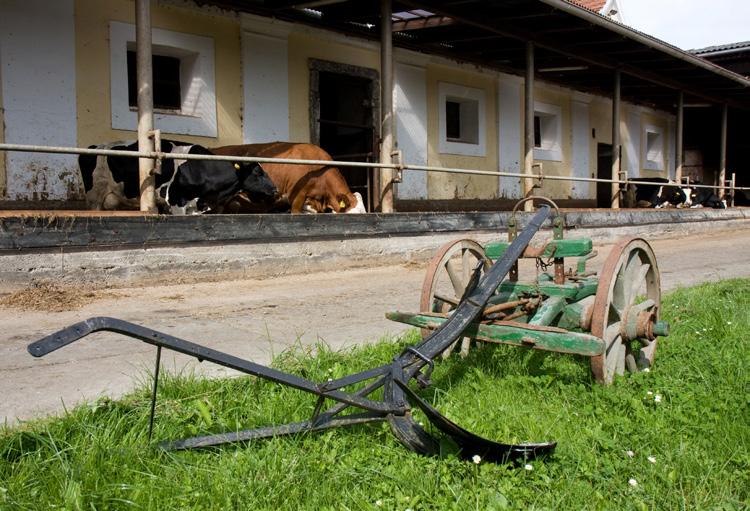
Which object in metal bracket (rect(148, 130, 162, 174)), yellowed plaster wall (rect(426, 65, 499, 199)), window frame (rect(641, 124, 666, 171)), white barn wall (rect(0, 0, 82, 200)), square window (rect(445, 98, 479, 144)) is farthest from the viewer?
window frame (rect(641, 124, 666, 171))

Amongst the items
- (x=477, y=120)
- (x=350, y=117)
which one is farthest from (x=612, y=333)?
(x=477, y=120)

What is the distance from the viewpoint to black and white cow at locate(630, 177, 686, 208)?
1670 centimetres

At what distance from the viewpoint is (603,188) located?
19500mm

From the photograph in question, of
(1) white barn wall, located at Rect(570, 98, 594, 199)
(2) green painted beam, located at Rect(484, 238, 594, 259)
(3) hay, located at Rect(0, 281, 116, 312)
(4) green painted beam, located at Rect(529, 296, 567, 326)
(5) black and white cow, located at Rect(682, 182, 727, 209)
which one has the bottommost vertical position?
(3) hay, located at Rect(0, 281, 116, 312)

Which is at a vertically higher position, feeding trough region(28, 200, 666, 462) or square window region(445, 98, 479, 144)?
square window region(445, 98, 479, 144)

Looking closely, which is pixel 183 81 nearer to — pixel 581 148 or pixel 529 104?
pixel 529 104

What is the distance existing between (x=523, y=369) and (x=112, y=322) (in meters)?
2.44

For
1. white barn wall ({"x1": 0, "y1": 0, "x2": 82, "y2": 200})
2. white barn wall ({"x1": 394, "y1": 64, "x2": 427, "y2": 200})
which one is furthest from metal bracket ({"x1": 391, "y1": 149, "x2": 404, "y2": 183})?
white barn wall ({"x1": 0, "y1": 0, "x2": 82, "y2": 200})

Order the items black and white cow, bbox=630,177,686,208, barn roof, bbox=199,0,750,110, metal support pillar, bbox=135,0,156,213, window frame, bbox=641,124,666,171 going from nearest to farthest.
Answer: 1. metal support pillar, bbox=135,0,156,213
2. barn roof, bbox=199,0,750,110
3. black and white cow, bbox=630,177,686,208
4. window frame, bbox=641,124,666,171

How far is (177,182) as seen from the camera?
7.58 meters

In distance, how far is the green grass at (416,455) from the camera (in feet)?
7.54

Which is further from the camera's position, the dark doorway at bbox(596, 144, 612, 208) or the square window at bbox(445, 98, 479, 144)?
the dark doorway at bbox(596, 144, 612, 208)

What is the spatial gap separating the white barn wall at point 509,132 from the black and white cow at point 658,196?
390 centimetres

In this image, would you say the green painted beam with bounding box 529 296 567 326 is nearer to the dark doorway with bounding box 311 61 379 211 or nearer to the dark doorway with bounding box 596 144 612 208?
the dark doorway with bounding box 311 61 379 211
